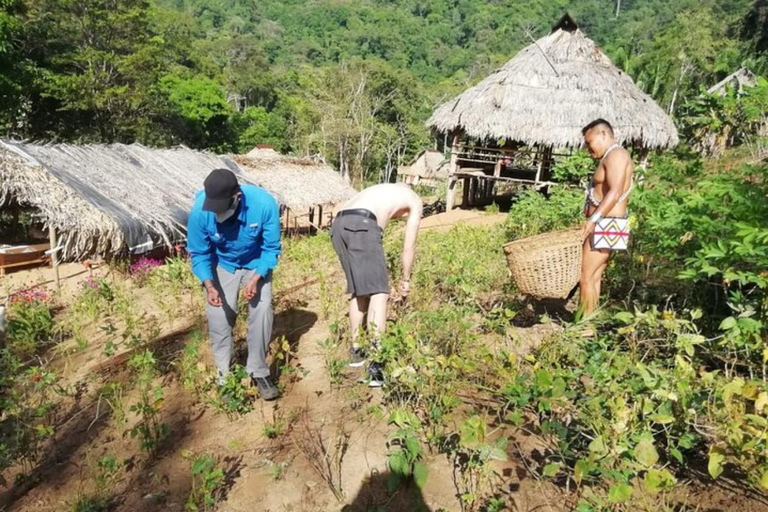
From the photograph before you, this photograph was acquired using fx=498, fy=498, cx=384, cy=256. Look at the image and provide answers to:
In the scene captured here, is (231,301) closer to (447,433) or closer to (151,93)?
(447,433)

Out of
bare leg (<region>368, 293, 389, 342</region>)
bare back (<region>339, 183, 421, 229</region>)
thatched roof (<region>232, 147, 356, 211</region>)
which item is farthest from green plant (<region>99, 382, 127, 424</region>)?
thatched roof (<region>232, 147, 356, 211</region>)

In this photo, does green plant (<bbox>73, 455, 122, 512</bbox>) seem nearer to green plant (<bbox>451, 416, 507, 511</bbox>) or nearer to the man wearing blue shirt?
the man wearing blue shirt

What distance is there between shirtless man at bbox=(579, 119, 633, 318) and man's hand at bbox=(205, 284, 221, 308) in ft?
6.84

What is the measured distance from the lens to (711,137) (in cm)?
1845

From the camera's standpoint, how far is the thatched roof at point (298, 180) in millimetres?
13859

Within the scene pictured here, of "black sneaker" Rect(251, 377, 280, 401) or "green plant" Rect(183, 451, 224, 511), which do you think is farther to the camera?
"black sneaker" Rect(251, 377, 280, 401)

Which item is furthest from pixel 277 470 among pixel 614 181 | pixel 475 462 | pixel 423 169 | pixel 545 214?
pixel 423 169

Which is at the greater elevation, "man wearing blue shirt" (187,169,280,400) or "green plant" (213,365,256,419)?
"man wearing blue shirt" (187,169,280,400)

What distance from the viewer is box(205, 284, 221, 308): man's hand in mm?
2787

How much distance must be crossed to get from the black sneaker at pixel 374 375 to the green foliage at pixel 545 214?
10.4ft

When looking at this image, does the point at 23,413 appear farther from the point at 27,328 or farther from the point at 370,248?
the point at 370,248

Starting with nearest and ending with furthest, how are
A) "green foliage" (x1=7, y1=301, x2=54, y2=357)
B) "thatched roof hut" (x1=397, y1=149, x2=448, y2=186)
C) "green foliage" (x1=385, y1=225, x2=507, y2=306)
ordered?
"green foliage" (x1=385, y1=225, x2=507, y2=306) → "green foliage" (x1=7, y1=301, x2=54, y2=357) → "thatched roof hut" (x1=397, y1=149, x2=448, y2=186)

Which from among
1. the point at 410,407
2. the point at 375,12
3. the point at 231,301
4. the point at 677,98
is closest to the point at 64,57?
the point at 231,301

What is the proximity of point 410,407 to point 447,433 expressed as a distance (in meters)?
0.20
